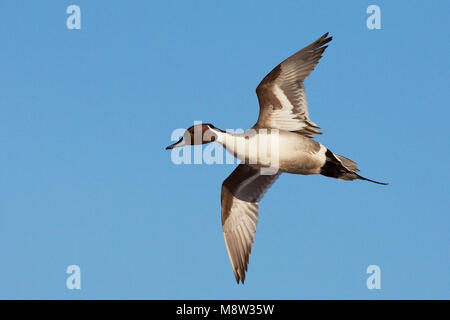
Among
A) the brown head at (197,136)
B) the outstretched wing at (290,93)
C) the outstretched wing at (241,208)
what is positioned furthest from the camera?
the outstretched wing at (241,208)

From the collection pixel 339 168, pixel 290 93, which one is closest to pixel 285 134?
pixel 290 93

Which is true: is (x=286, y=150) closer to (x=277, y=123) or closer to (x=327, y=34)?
(x=277, y=123)

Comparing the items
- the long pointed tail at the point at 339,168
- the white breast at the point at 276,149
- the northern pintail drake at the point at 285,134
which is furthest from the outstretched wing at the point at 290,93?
the long pointed tail at the point at 339,168

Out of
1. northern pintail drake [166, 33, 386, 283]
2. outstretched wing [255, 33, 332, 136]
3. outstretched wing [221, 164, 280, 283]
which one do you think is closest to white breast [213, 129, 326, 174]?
northern pintail drake [166, 33, 386, 283]

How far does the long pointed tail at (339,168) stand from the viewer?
9000 millimetres

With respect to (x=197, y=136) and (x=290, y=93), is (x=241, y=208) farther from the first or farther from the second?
(x=290, y=93)

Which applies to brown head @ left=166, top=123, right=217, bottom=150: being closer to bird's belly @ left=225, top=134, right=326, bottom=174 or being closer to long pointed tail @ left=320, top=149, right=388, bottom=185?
bird's belly @ left=225, top=134, right=326, bottom=174

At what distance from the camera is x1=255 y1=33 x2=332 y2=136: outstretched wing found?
8.75 metres

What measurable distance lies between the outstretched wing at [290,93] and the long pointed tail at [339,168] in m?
0.40

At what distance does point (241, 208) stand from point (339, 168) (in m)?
1.67

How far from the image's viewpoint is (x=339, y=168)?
9055mm

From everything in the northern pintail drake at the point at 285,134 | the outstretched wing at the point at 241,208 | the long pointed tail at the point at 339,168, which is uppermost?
the northern pintail drake at the point at 285,134

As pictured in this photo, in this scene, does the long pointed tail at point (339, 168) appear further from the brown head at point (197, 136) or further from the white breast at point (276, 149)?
the brown head at point (197, 136)
